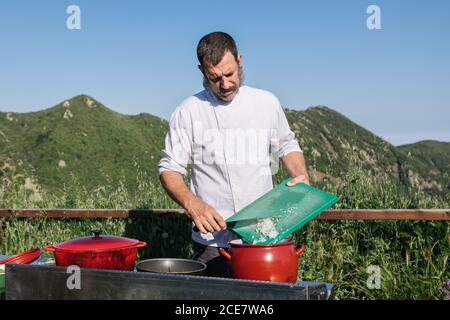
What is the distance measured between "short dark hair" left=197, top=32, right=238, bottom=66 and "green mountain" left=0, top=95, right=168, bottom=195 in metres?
40.1

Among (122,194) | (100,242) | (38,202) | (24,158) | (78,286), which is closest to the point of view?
(78,286)

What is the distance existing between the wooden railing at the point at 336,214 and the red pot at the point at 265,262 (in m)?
3.04

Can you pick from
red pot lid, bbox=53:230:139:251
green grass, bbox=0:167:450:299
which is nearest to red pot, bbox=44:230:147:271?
red pot lid, bbox=53:230:139:251

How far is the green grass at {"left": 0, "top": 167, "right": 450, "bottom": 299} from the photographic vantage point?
5336mm

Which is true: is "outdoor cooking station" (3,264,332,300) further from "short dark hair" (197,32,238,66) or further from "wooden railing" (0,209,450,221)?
"wooden railing" (0,209,450,221)

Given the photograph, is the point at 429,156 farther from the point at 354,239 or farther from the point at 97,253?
the point at 97,253

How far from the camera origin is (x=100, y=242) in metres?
2.81

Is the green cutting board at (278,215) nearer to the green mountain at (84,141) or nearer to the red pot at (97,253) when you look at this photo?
the red pot at (97,253)

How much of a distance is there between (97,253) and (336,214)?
3.31m
